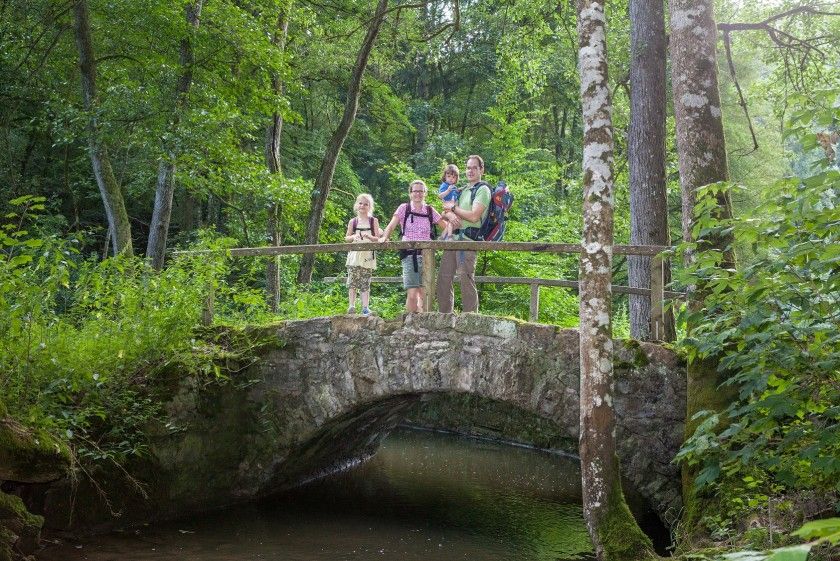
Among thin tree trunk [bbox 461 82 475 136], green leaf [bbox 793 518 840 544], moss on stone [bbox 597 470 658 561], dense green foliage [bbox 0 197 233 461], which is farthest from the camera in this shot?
thin tree trunk [bbox 461 82 475 136]

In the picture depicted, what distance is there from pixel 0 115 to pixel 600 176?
12.3 m

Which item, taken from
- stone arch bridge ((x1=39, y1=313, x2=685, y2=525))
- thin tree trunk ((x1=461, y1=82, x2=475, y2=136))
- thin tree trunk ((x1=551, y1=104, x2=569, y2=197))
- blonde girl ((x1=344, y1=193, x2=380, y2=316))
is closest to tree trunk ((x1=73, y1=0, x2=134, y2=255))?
stone arch bridge ((x1=39, y1=313, x2=685, y2=525))

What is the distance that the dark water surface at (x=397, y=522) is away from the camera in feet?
24.2

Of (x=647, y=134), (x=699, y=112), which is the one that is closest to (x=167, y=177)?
(x=647, y=134)

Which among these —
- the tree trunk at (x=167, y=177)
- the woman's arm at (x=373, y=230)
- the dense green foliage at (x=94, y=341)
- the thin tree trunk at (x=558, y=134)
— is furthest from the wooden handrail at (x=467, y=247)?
the thin tree trunk at (x=558, y=134)

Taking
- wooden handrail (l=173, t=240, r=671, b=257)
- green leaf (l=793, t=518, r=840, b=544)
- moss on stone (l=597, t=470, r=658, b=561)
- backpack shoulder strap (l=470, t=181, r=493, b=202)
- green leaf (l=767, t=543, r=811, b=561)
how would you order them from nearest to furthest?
green leaf (l=767, t=543, r=811, b=561) < green leaf (l=793, t=518, r=840, b=544) < moss on stone (l=597, t=470, r=658, b=561) < wooden handrail (l=173, t=240, r=671, b=257) < backpack shoulder strap (l=470, t=181, r=493, b=202)

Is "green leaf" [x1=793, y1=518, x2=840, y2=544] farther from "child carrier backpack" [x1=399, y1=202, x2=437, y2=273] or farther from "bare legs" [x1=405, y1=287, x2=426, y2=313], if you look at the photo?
"bare legs" [x1=405, y1=287, x2=426, y2=313]

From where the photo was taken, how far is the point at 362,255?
859cm

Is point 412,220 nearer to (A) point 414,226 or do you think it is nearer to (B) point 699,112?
(A) point 414,226

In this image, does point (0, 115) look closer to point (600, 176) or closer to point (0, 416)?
point (0, 416)

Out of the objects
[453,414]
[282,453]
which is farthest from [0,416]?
[453,414]

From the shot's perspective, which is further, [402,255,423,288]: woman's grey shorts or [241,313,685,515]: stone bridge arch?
[402,255,423,288]: woman's grey shorts

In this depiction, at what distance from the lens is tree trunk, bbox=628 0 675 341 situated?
8.52 m

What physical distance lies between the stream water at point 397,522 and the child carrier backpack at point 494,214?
2955mm
